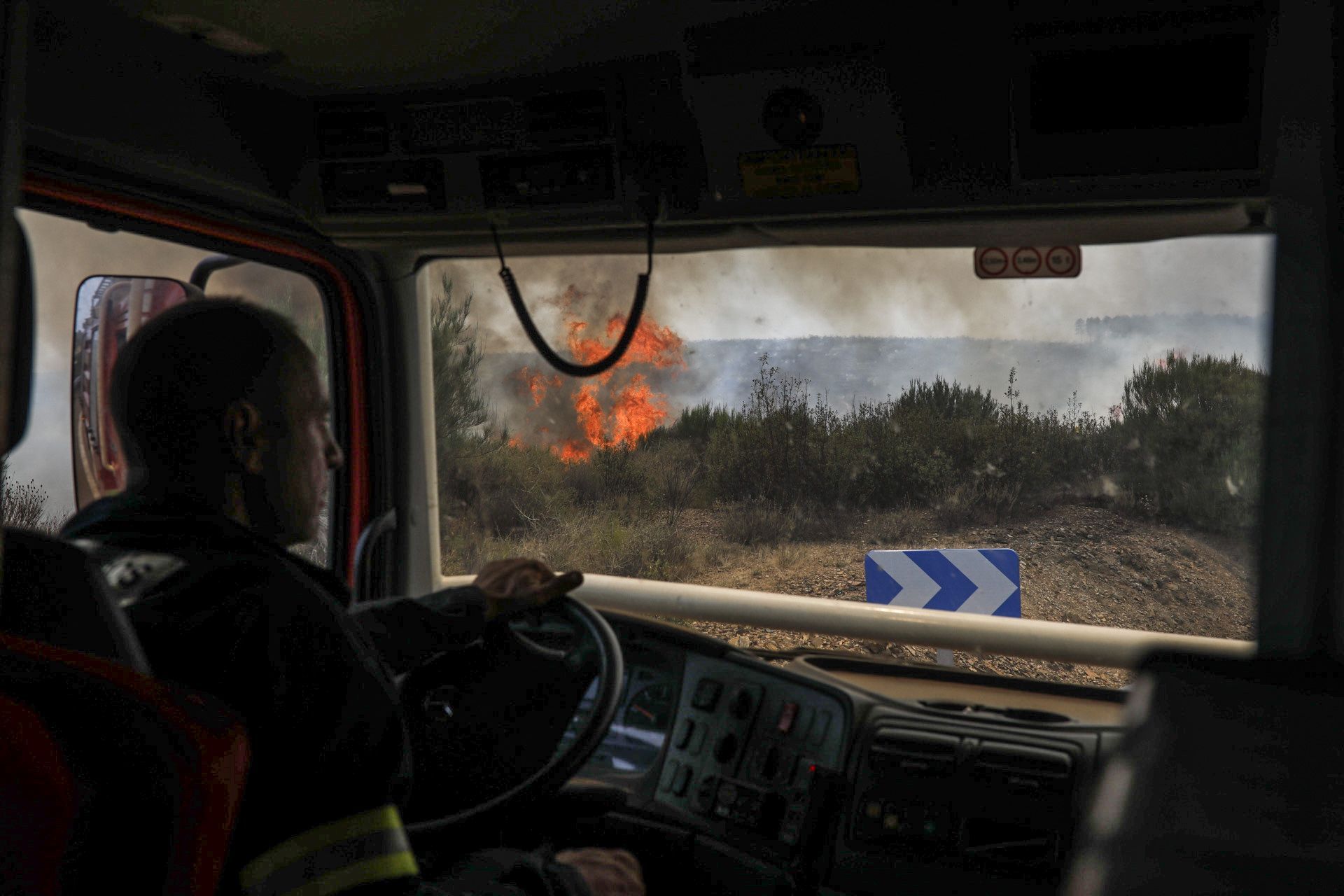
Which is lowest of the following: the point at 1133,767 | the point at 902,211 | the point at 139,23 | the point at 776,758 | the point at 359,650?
the point at 776,758

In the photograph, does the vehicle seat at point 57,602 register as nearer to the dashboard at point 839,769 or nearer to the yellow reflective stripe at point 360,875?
the yellow reflective stripe at point 360,875

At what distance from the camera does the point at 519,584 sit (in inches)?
78.0

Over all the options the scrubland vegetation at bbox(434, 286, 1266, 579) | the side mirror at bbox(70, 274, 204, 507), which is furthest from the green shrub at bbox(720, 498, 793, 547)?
the side mirror at bbox(70, 274, 204, 507)

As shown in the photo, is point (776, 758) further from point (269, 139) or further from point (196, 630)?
point (269, 139)

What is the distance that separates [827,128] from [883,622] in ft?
3.67

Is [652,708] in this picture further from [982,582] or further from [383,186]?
[383,186]

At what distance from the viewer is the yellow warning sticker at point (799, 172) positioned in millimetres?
2074

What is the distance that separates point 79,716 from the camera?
96 centimetres

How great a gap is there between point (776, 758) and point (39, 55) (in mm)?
1863

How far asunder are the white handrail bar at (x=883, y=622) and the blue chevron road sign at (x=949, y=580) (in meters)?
0.11

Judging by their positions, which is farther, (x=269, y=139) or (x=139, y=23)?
(x=269, y=139)

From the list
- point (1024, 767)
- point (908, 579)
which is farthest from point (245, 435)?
point (908, 579)

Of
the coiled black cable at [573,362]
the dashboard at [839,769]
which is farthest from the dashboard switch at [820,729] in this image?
the coiled black cable at [573,362]

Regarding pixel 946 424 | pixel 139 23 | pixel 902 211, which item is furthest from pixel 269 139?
pixel 946 424
